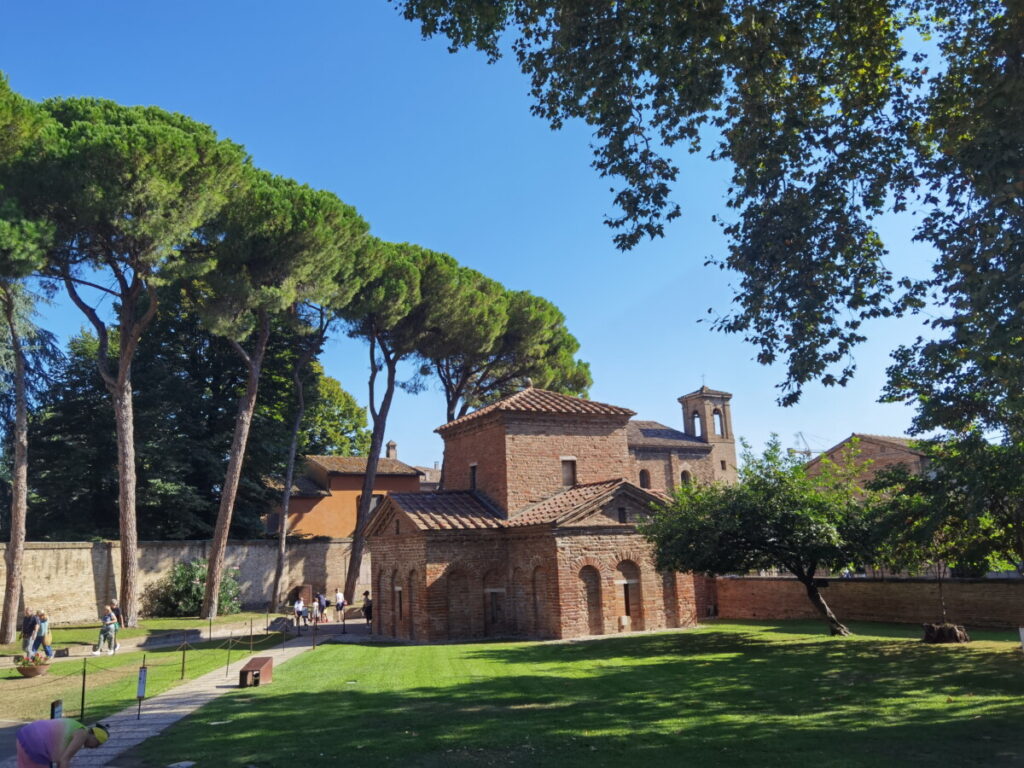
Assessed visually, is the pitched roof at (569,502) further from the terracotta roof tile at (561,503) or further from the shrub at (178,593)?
the shrub at (178,593)

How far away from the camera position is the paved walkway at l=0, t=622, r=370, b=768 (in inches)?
351

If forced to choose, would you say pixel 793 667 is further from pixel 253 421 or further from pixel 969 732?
pixel 253 421

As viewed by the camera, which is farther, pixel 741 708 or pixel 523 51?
pixel 523 51

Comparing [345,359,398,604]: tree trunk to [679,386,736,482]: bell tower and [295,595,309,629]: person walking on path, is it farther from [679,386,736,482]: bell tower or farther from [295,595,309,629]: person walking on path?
[679,386,736,482]: bell tower

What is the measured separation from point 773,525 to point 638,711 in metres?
8.05

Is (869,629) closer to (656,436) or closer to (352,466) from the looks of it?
(656,436)

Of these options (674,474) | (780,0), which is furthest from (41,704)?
(674,474)

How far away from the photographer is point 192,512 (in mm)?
30828

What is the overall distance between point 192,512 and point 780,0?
29.3m

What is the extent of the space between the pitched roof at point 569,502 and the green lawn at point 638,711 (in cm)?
462

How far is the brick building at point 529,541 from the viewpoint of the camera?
20.5 meters

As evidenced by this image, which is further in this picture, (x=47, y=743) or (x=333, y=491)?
(x=333, y=491)

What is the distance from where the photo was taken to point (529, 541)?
21016 millimetres

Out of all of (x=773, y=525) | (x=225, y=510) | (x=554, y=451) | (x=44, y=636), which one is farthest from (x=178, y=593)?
(x=773, y=525)
